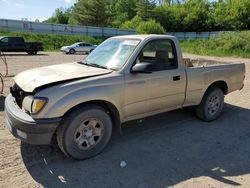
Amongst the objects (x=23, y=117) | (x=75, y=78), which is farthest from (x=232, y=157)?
(x=23, y=117)

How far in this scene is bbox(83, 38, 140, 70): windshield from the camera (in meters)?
4.25

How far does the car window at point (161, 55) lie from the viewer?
4645mm

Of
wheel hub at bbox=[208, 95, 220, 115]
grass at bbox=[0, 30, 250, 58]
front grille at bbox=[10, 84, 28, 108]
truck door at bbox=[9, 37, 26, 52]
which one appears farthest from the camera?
grass at bbox=[0, 30, 250, 58]

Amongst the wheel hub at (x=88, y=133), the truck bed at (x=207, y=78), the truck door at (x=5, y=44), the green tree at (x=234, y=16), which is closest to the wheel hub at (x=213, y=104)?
the truck bed at (x=207, y=78)

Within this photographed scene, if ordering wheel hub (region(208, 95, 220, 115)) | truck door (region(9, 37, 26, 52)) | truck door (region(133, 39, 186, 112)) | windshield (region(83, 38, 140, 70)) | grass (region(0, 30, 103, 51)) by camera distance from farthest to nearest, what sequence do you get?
grass (region(0, 30, 103, 51)) < truck door (region(9, 37, 26, 52)) < wheel hub (region(208, 95, 220, 115)) < truck door (region(133, 39, 186, 112)) < windshield (region(83, 38, 140, 70))

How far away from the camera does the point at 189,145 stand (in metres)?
4.50

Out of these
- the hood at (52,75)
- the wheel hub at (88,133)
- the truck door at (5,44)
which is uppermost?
the truck door at (5,44)

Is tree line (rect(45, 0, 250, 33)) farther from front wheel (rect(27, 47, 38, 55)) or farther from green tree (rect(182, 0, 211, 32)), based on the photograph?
front wheel (rect(27, 47, 38, 55))

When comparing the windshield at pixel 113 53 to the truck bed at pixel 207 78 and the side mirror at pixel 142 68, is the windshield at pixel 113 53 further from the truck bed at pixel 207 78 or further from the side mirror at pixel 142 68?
the truck bed at pixel 207 78

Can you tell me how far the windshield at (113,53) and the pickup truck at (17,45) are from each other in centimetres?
2086

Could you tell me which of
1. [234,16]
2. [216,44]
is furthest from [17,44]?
[234,16]

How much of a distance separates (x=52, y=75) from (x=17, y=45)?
22.0 m

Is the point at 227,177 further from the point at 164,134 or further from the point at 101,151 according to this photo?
the point at 101,151

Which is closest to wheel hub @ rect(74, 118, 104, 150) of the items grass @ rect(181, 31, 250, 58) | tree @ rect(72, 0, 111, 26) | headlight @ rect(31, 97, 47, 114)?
headlight @ rect(31, 97, 47, 114)
